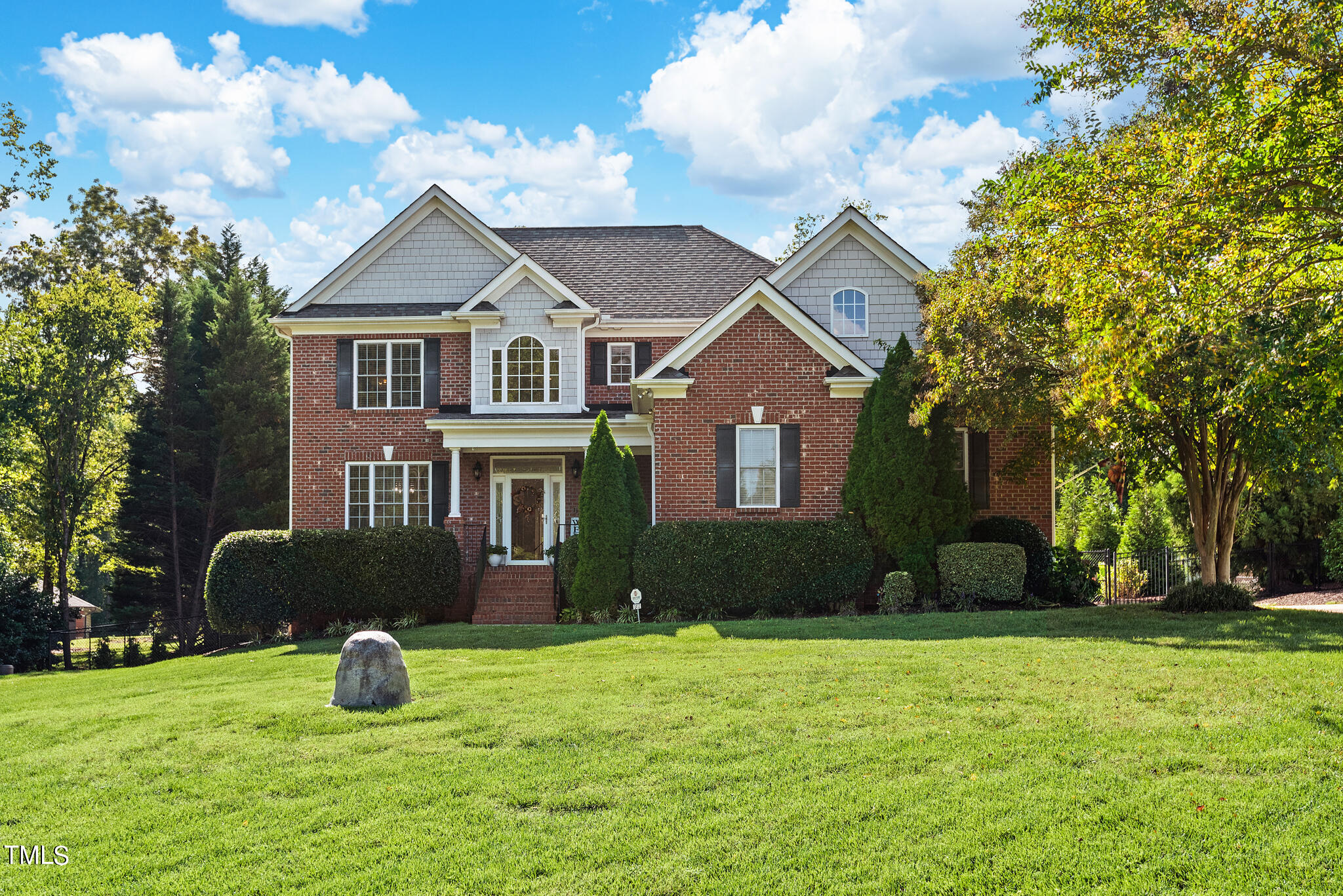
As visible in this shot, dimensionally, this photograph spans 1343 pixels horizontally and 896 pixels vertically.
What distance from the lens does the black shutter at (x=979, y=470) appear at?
66.0 feet

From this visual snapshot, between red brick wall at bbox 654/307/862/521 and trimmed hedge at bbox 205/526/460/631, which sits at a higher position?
red brick wall at bbox 654/307/862/521

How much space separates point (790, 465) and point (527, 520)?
22.8 feet

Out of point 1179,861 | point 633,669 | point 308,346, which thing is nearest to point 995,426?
point 633,669

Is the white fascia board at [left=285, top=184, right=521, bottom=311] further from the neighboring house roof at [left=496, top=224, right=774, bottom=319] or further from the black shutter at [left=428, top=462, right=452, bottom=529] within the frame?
the black shutter at [left=428, top=462, right=452, bottom=529]

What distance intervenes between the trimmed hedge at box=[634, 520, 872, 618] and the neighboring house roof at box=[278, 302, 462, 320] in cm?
899

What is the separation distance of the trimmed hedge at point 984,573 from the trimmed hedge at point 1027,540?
0.66 metres

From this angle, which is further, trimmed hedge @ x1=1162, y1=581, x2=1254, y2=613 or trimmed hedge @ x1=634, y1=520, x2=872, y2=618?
trimmed hedge @ x1=634, y1=520, x2=872, y2=618

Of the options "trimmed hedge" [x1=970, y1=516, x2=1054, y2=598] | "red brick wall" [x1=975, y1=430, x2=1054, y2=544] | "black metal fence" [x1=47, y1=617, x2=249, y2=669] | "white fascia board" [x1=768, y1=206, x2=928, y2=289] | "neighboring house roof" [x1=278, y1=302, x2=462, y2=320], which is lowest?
"black metal fence" [x1=47, y1=617, x2=249, y2=669]

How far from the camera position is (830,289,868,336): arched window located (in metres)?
21.8

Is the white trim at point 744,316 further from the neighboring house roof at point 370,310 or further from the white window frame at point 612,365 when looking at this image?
the neighboring house roof at point 370,310

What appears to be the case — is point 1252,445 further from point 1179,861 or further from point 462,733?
point 462,733

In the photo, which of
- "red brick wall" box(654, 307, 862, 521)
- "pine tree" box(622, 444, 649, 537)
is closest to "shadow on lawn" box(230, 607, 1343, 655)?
"pine tree" box(622, 444, 649, 537)

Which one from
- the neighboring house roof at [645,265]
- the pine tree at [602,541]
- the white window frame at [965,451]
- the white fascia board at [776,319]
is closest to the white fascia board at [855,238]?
the neighboring house roof at [645,265]

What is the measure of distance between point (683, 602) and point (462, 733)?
960cm
